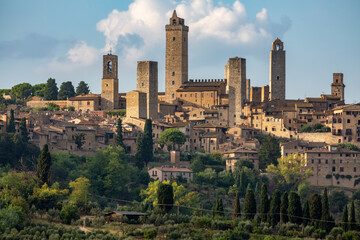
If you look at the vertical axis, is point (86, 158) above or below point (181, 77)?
below

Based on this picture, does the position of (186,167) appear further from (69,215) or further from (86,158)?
(69,215)

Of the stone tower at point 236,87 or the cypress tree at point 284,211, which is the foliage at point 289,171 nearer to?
the stone tower at point 236,87

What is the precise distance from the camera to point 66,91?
119375mm

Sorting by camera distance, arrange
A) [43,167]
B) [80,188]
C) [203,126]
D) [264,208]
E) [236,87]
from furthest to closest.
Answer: [236,87], [203,126], [80,188], [43,167], [264,208]

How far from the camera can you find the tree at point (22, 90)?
124 m

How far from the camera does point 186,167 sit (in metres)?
92.8

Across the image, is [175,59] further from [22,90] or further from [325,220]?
[325,220]


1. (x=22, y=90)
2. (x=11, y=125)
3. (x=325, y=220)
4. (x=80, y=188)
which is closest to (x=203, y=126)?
(x=11, y=125)

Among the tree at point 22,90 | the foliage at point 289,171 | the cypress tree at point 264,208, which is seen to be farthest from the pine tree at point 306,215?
the tree at point 22,90

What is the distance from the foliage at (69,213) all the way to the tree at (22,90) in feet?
201

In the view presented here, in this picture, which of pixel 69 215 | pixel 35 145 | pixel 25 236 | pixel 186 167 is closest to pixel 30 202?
pixel 69 215

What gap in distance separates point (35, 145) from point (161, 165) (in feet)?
37.3

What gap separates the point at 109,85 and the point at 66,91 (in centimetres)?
1031

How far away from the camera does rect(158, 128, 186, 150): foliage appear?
97.0 meters
